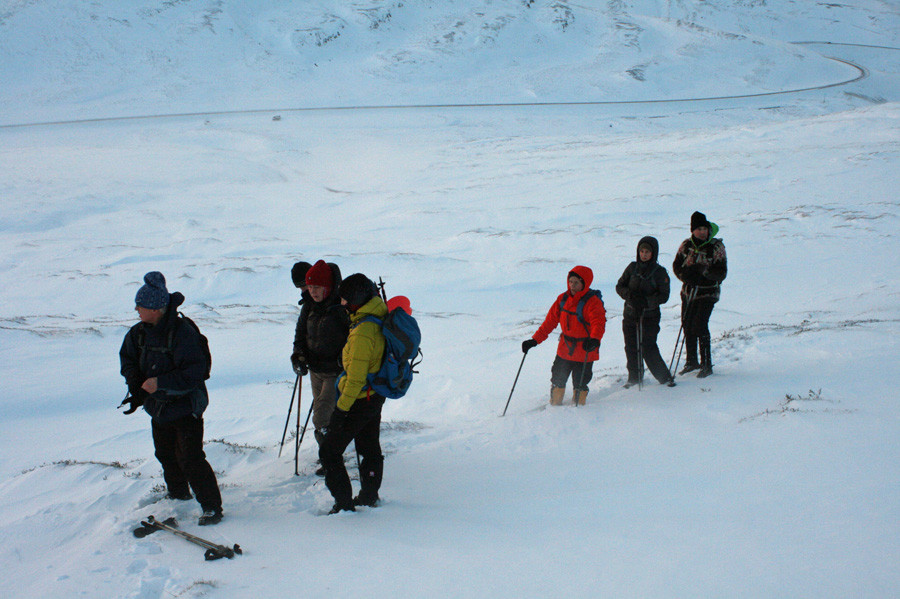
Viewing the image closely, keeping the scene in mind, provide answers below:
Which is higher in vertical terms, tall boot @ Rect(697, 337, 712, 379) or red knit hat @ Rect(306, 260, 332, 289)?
red knit hat @ Rect(306, 260, 332, 289)

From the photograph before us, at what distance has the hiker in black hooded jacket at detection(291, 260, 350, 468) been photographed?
4539mm

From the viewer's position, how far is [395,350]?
13.1 ft

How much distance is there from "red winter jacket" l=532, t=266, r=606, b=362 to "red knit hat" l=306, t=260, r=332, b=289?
2402mm

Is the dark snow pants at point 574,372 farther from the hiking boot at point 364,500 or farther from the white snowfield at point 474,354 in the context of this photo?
the hiking boot at point 364,500

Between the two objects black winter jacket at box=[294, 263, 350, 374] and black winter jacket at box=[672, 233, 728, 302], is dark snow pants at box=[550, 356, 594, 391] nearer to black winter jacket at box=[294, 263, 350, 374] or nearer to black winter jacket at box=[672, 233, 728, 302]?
black winter jacket at box=[672, 233, 728, 302]

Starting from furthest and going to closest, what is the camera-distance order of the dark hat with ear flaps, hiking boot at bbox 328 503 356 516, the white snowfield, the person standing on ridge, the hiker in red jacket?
the person standing on ridge → the hiker in red jacket → hiking boot at bbox 328 503 356 516 → the dark hat with ear flaps → the white snowfield

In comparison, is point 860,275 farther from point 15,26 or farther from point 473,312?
point 15,26

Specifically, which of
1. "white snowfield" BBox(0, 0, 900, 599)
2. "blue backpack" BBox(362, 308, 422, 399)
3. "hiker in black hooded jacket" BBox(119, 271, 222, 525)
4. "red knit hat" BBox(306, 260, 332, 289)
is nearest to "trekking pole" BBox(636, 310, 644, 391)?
"white snowfield" BBox(0, 0, 900, 599)

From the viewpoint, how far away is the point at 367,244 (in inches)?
642

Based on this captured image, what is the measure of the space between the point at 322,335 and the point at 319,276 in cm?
48

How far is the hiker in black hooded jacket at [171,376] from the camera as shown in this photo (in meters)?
3.88

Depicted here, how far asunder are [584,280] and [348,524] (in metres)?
3.17

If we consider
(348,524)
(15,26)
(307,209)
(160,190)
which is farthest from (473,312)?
(15,26)

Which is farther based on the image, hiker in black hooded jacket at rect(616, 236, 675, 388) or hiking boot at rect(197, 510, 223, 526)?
hiker in black hooded jacket at rect(616, 236, 675, 388)
